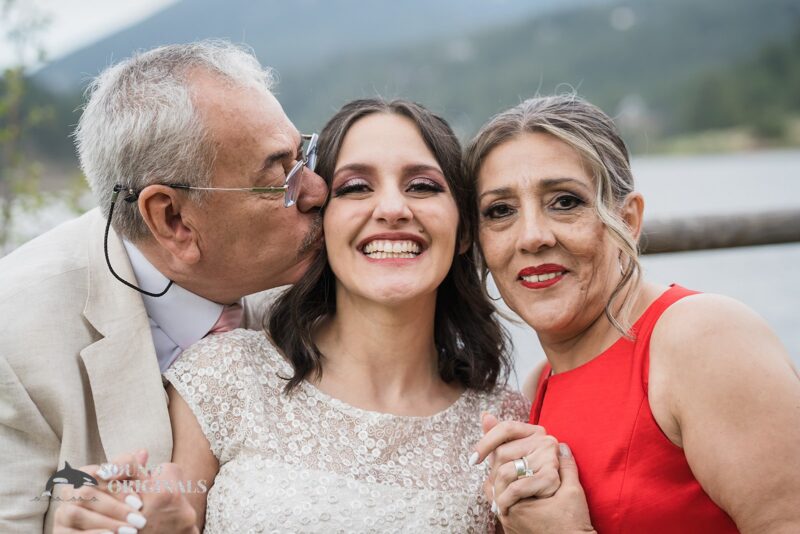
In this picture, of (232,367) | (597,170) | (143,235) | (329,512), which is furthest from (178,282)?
(597,170)

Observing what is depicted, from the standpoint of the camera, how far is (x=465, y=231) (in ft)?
10.5

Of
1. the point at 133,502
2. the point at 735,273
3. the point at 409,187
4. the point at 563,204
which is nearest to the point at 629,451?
the point at 563,204

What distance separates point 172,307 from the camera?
121 inches

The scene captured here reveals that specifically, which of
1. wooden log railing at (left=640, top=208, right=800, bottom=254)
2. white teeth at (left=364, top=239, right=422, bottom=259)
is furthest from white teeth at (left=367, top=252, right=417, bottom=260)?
wooden log railing at (left=640, top=208, right=800, bottom=254)

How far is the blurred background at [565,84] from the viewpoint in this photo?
454cm

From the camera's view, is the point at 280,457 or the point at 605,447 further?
the point at 280,457

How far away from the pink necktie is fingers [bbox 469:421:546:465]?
116 cm

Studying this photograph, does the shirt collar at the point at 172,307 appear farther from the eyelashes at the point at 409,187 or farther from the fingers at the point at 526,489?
the fingers at the point at 526,489

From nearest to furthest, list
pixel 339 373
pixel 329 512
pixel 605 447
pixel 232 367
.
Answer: pixel 605 447 < pixel 329 512 < pixel 232 367 < pixel 339 373

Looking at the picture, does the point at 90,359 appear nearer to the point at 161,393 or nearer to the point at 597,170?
the point at 161,393

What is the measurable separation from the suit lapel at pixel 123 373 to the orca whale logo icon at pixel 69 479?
19 cm

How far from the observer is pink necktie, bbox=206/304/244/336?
3170mm

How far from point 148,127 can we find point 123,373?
90 cm

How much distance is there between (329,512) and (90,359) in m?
0.94
